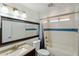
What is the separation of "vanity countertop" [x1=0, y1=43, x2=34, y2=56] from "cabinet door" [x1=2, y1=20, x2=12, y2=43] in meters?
0.12

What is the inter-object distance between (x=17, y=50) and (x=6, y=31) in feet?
1.04

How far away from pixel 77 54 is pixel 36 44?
0.60 meters

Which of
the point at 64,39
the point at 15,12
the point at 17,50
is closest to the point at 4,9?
the point at 15,12

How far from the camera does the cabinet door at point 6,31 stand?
1.02 meters

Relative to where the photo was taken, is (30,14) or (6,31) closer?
(6,31)

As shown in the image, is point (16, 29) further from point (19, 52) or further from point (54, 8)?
point (54, 8)

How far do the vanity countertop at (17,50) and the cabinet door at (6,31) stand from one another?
125 mm

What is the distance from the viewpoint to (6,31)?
1029mm

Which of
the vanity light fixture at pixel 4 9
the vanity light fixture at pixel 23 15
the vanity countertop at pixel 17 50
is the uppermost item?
the vanity light fixture at pixel 4 9

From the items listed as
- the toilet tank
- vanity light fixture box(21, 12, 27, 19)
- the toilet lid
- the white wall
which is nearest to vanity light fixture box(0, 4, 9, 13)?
the white wall

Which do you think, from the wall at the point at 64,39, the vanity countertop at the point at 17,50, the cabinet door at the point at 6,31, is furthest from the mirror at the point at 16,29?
the wall at the point at 64,39

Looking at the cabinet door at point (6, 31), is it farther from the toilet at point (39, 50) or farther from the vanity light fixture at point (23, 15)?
the toilet at point (39, 50)

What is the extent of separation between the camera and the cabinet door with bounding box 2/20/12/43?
102 centimetres

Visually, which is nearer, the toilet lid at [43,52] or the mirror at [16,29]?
the mirror at [16,29]
